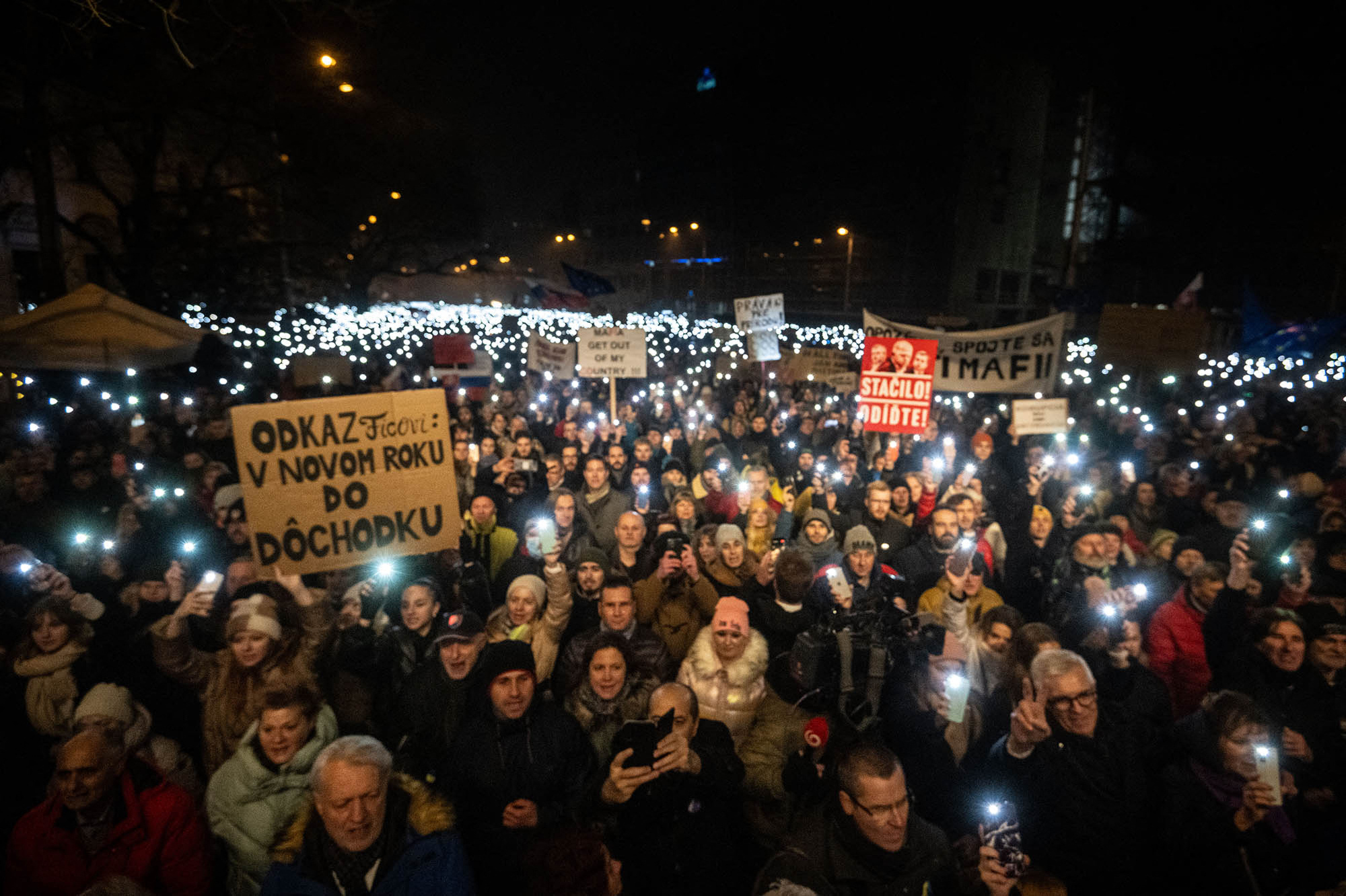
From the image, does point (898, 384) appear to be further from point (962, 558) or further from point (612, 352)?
point (962, 558)

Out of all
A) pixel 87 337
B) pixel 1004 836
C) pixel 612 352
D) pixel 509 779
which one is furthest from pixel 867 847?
pixel 87 337

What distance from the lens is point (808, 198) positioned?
126ft

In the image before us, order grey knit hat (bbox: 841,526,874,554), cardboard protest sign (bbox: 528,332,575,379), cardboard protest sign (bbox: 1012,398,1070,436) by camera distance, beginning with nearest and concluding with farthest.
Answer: grey knit hat (bbox: 841,526,874,554)
cardboard protest sign (bbox: 1012,398,1070,436)
cardboard protest sign (bbox: 528,332,575,379)

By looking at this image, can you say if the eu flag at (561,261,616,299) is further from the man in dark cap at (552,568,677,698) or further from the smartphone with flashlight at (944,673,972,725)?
the smartphone with flashlight at (944,673,972,725)

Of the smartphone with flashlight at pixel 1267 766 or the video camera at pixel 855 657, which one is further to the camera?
the video camera at pixel 855 657

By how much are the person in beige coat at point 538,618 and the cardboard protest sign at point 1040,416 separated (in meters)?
6.53

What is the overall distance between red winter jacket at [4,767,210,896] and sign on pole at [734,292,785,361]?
10.9 m

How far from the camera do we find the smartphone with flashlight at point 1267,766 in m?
2.80

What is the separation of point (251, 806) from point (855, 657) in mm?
2744

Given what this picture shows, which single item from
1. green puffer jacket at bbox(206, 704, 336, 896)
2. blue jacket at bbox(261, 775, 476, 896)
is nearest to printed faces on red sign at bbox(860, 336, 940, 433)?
blue jacket at bbox(261, 775, 476, 896)

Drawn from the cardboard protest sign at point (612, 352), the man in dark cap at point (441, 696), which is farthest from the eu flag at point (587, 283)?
the man in dark cap at point (441, 696)

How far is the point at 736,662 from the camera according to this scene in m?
3.78

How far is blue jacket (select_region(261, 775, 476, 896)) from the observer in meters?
2.50

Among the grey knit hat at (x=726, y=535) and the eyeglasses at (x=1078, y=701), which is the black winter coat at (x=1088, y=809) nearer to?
the eyeglasses at (x=1078, y=701)
